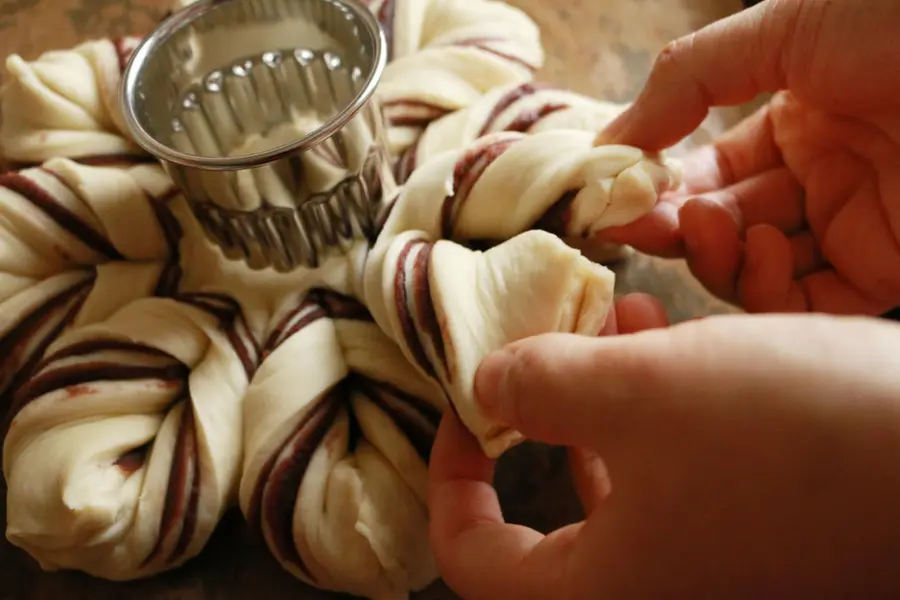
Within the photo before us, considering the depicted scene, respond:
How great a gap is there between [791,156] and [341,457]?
39cm

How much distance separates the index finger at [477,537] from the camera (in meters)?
0.34

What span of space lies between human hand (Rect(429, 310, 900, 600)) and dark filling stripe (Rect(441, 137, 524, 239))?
18 cm

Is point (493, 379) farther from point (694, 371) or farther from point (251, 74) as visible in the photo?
point (251, 74)

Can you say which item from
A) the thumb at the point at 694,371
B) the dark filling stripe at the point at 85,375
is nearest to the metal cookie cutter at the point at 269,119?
the dark filling stripe at the point at 85,375

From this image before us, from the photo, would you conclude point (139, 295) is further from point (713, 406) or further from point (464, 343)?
point (713, 406)

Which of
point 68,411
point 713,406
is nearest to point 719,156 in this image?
point 713,406

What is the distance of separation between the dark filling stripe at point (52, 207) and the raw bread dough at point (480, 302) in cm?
22

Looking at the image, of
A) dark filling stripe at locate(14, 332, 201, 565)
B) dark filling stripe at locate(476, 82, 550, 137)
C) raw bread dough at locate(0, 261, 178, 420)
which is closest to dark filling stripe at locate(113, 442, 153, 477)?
dark filling stripe at locate(14, 332, 201, 565)

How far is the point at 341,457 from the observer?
46 cm

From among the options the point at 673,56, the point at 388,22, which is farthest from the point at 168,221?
the point at 673,56

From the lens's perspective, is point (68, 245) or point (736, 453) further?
point (68, 245)

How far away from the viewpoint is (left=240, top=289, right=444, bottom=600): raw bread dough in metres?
0.44

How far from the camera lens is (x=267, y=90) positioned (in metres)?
0.60

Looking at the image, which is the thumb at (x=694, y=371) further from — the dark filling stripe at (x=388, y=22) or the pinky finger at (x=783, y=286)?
the dark filling stripe at (x=388, y=22)
